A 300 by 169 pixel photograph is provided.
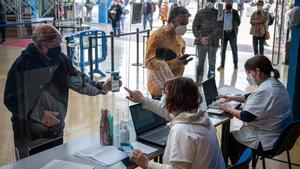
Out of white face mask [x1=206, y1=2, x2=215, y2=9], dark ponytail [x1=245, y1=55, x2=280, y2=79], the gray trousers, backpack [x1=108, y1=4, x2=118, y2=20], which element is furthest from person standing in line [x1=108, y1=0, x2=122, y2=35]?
dark ponytail [x1=245, y1=55, x2=280, y2=79]

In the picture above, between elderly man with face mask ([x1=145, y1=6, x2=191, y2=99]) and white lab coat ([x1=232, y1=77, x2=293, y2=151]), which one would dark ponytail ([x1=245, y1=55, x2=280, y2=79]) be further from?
elderly man with face mask ([x1=145, y1=6, x2=191, y2=99])

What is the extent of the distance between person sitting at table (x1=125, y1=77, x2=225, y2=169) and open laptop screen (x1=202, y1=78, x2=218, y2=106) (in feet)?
4.52

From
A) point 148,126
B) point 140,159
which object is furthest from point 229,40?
point 140,159

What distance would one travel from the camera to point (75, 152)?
7.56ft

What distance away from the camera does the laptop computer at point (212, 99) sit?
326 centimetres

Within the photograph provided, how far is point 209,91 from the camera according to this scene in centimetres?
350

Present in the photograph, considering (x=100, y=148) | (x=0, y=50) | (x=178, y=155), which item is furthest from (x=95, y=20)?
Answer: (x=178, y=155)

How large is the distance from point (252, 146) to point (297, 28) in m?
2.31

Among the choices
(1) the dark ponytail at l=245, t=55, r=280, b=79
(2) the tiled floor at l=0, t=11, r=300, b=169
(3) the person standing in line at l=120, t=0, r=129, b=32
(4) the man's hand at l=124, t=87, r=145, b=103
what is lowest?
(2) the tiled floor at l=0, t=11, r=300, b=169

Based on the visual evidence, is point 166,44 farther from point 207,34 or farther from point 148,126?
point 207,34

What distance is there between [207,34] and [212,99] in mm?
3260

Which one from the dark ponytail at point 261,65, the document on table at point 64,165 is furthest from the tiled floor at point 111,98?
the dark ponytail at point 261,65

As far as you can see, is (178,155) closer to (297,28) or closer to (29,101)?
(29,101)

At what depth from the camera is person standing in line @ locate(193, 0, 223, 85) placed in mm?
6340
